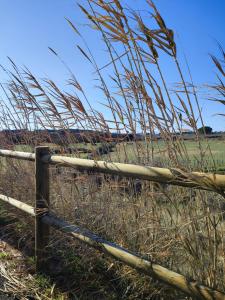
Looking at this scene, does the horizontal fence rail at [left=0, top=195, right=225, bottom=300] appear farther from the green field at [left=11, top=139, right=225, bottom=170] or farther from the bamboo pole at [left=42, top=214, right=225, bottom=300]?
the green field at [left=11, top=139, right=225, bottom=170]

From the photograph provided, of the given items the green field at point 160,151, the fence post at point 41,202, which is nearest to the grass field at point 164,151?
the green field at point 160,151

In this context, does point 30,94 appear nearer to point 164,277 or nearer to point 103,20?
point 103,20

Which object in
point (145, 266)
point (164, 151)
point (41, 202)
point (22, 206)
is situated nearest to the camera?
point (145, 266)

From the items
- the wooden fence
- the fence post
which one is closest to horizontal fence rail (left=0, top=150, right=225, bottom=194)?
the wooden fence

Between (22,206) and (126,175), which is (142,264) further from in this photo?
(22,206)

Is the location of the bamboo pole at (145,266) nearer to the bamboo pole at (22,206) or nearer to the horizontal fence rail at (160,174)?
the bamboo pole at (22,206)

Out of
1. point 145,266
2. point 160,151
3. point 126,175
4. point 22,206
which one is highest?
point 160,151

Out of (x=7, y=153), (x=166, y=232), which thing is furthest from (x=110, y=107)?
(x=7, y=153)

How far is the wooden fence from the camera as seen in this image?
1865 mm

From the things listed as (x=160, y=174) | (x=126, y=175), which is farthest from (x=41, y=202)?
(x=160, y=174)

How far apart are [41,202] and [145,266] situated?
4.47 feet

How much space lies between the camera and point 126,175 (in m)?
2.42

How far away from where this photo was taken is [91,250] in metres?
3.29

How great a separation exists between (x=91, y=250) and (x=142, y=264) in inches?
38.8
